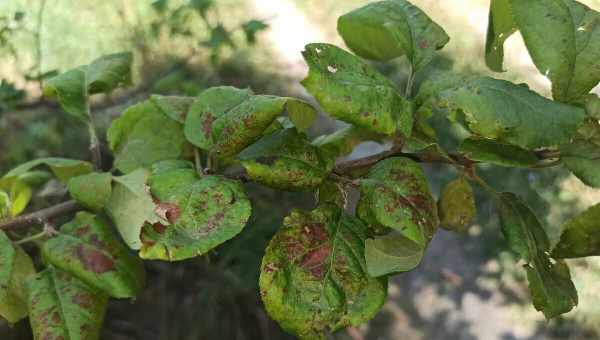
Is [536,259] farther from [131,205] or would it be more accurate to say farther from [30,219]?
[30,219]

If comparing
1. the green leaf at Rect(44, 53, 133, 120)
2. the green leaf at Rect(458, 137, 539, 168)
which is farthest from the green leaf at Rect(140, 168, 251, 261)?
the green leaf at Rect(44, 53, 133, 120)

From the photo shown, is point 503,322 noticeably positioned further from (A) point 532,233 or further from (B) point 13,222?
(B) point 13,222

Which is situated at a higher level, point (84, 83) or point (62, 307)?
point (84, 83)

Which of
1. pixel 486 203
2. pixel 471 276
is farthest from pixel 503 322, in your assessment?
pixel 486 203

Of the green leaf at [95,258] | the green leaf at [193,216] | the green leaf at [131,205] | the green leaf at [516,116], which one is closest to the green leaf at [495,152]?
the green leaf at [516,116]

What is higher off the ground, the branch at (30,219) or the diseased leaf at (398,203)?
the diseased leaf at (398,203)

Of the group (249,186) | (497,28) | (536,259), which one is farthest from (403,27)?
(249,186)

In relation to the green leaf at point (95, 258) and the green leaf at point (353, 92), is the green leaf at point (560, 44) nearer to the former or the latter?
the green leaf at point (353, 92)
